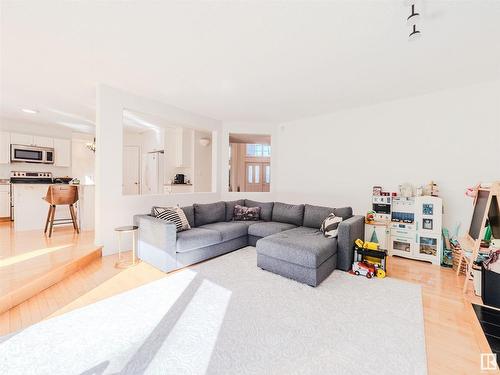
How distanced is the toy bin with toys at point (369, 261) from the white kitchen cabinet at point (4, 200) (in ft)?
24.7

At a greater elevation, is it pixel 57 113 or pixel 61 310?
pixel 57 113

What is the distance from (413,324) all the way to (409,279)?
1091mm

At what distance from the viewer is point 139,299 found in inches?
88.7

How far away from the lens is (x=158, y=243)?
9.82 ft

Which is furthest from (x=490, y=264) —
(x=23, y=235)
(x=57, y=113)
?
(x=57, y=113)

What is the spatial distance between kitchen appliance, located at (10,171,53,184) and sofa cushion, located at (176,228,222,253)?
16.2 ft

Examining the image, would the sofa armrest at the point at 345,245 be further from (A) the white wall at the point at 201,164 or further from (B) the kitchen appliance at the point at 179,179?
(B) the kitchen appliance at the point at 179,179

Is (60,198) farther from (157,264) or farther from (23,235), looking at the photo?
(157,264)

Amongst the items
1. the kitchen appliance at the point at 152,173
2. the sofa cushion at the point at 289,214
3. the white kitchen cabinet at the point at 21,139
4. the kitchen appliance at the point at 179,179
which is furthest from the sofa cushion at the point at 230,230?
the white kitchen cabinet at the point at 21,139

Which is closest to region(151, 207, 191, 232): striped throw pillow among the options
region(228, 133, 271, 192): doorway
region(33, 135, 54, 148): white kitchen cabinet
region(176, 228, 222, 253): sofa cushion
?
region(176, 228, 222, 253): sofa cushion

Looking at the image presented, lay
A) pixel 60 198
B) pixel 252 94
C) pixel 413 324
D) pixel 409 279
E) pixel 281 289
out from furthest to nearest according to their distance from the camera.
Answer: pixel 60 198 < pixel 252 94 < pixel 409 279 < pixel 281 289 < pixel 413 324

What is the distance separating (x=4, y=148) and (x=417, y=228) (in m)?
8.45

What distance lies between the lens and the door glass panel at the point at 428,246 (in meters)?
3.36

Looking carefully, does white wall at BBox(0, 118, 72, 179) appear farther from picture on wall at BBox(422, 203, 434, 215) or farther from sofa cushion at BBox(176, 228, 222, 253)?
picture on wall at BBox(422, 203, 434, 215)
